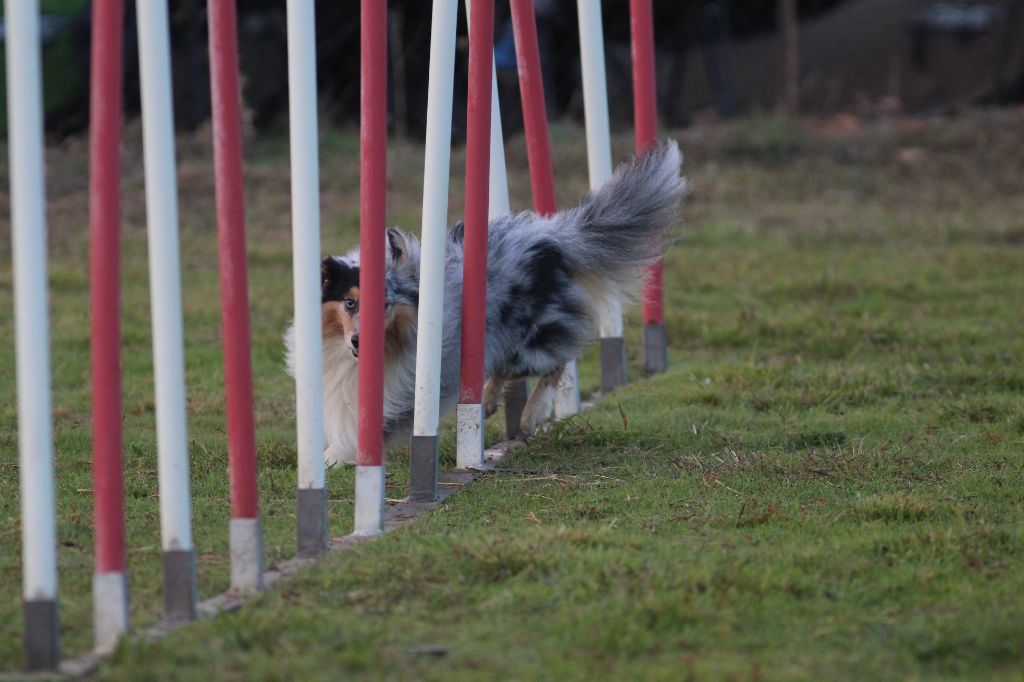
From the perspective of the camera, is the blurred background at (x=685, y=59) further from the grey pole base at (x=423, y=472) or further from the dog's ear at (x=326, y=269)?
the grey pole base at (x=423, y=472)

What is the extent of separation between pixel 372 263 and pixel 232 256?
0.69 metres

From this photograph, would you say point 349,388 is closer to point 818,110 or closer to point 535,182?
point 535,182

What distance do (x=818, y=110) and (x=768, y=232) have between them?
5415 millimetres

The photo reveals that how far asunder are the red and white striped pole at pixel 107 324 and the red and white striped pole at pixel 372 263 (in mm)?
1099

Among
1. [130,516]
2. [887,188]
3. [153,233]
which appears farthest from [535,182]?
[887,188]

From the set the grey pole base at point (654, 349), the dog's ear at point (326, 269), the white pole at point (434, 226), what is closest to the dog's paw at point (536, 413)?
the dog's ear at point (326, 269)

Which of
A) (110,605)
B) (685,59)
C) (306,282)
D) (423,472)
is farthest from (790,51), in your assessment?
(110,605)

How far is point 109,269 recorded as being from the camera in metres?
2.89

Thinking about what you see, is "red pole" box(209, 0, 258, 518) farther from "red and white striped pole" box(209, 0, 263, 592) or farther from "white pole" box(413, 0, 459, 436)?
"white pole" box(413, 0, 459, 436)

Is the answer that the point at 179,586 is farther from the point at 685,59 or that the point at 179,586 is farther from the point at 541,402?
the point at 685,59

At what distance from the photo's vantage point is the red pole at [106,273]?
2.86 m

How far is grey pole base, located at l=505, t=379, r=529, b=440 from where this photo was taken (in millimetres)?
5711

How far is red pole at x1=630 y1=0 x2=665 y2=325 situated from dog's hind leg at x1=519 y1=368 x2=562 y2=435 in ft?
2.69

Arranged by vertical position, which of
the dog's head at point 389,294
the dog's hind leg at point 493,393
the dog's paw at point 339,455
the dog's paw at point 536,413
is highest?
the dog's head at point 389,294
